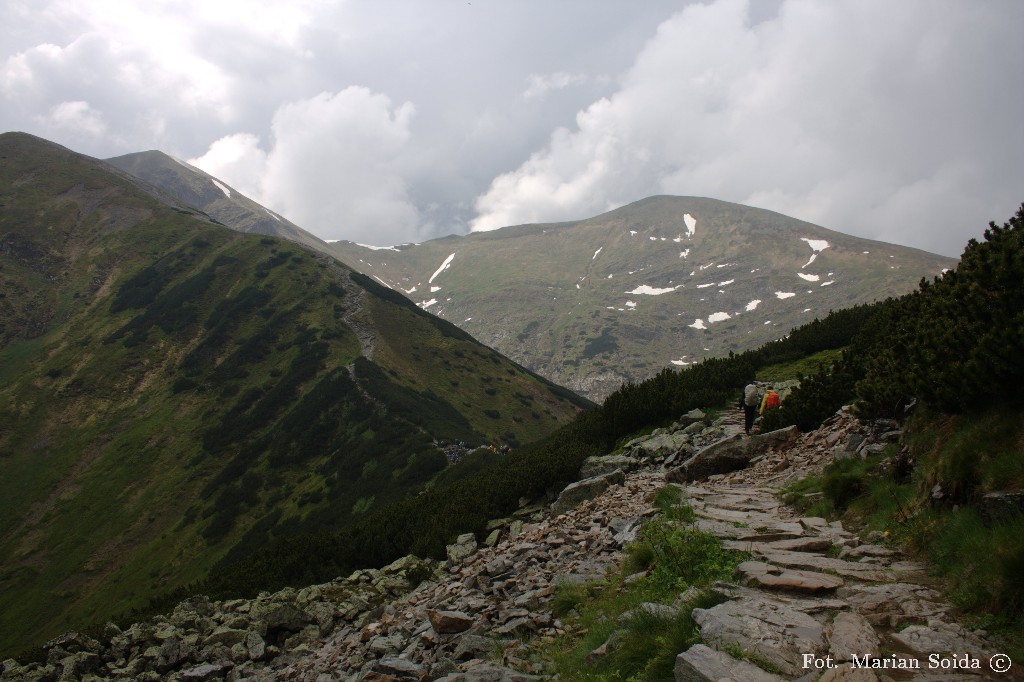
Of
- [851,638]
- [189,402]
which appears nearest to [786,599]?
[851,638]

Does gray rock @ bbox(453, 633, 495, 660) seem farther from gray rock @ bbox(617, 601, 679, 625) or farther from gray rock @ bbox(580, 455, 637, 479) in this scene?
gray rock @ bbox(580, 455, 637, 479)

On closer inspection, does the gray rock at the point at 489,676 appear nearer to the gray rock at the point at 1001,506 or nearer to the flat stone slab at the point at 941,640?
the flat stone slab at the point at 941,640

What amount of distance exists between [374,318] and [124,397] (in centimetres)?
4170

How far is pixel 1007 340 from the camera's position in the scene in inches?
271

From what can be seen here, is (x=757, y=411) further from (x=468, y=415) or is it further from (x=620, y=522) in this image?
(x=468, y=415)

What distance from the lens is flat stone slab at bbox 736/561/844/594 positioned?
6074mm

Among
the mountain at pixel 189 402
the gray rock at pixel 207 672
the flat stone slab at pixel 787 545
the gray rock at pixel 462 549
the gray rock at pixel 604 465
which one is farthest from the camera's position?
the mountain at pixel 189 402

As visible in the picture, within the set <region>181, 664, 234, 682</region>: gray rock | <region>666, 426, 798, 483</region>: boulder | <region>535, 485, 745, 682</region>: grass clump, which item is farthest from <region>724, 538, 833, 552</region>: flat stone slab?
<region>181, 664, 234, 682</region>: gray rock

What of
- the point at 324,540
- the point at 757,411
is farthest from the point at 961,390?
the point at 324,540

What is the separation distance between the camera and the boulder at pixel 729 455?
14641 millimetres

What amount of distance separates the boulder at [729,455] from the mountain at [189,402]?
4178 centimetres

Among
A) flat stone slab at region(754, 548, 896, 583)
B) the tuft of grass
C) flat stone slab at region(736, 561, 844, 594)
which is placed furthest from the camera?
the tuft of grass

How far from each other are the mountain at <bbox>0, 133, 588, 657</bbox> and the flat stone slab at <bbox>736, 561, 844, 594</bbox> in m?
48.4

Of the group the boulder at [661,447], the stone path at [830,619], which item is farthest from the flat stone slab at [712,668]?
the boulder at [661,447]
